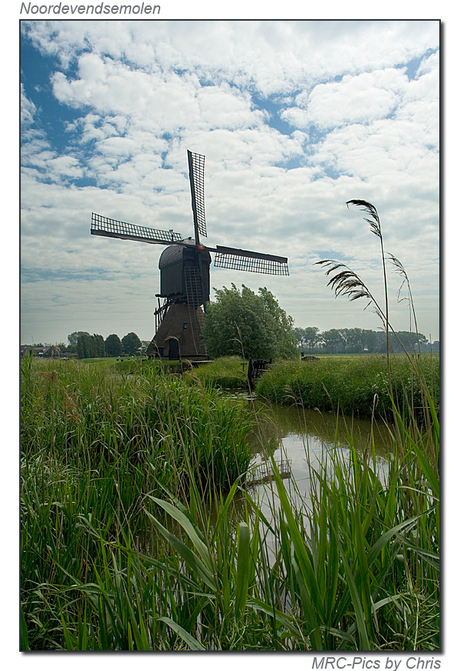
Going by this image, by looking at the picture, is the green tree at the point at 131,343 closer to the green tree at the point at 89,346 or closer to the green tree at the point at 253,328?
the green tree at the point at 89,346

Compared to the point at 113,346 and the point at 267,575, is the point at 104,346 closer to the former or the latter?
the point at 113,346

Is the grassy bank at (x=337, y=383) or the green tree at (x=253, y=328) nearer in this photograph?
the grassy bank at (x=337, y=383)

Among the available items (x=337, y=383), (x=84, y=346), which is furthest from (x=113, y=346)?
(x=337, y=383)

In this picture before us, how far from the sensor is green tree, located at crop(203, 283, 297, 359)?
238 inches

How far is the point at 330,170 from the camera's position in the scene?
2.12 m

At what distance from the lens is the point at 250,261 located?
558 inches

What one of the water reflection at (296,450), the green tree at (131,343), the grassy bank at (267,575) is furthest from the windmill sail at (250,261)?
the grassy bank at (267,575)

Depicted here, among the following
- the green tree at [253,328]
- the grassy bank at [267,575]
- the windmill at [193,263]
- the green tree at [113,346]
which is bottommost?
the grassy bank at [267,575]

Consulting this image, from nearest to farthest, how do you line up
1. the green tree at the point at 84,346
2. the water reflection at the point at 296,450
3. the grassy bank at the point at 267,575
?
the grassy bank at the point at 267,575 → the water reflection at the point at 296,450 → the green tree at the point at 84,346

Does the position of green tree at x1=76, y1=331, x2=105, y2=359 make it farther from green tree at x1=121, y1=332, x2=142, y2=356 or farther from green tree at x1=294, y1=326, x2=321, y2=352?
green tree at x1=294, y1=326, x2=321, y2=352

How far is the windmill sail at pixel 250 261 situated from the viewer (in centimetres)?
1307

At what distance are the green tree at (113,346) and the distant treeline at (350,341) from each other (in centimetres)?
106
